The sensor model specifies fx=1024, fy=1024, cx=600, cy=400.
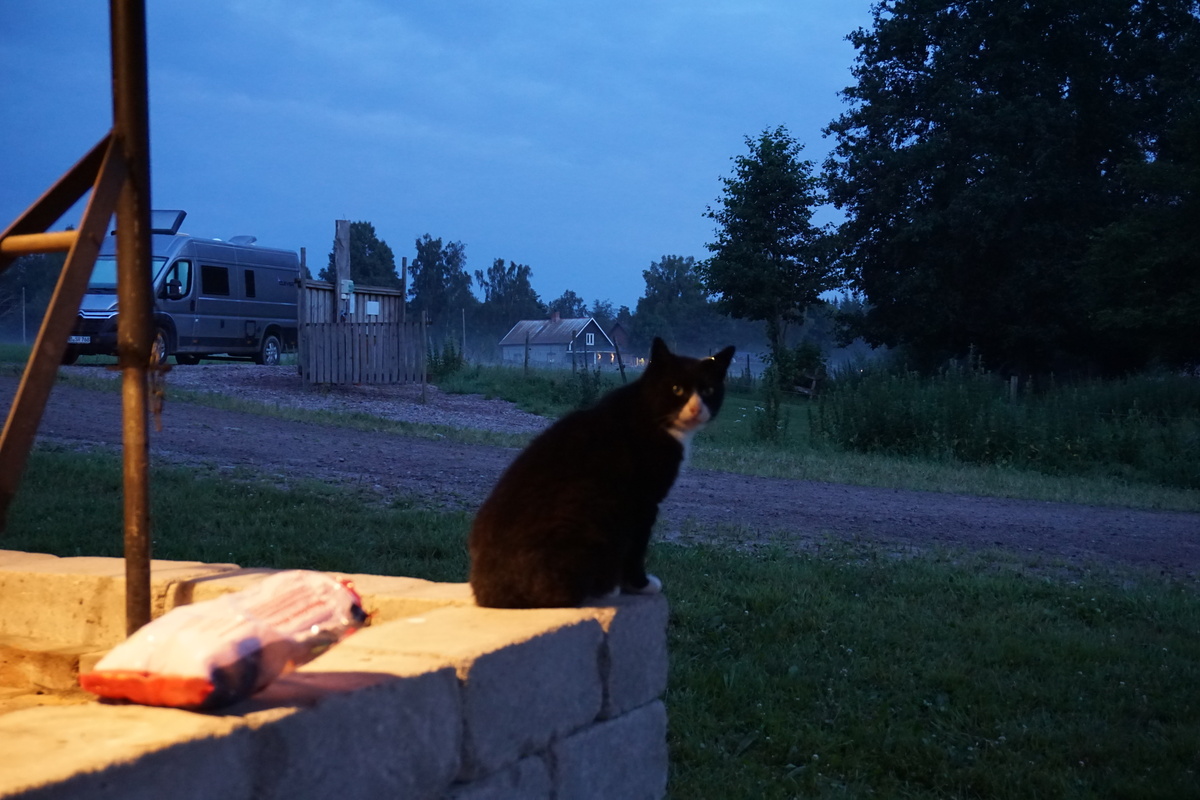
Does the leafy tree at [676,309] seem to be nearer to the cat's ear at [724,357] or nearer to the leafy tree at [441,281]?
the leafy tree at [441,281]

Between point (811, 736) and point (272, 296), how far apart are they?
1963 centimetres

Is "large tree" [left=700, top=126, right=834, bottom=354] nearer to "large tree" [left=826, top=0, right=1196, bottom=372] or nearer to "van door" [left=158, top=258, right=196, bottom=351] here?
"large tree" [left=826, top=0, right=1196, bottom=372]

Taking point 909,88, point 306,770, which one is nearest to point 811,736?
point 306,770

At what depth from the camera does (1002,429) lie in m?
14.3

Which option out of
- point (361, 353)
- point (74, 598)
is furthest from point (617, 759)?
point (361, 353)

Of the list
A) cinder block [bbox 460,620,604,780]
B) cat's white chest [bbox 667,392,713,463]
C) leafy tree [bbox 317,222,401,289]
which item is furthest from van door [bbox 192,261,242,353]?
leafy tree [bbox 317,222,401,289]

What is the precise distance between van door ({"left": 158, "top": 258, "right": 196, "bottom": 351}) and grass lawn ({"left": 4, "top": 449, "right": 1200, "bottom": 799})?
11.9 meters

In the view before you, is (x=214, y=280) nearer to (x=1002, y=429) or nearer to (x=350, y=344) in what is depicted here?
(x=350, y=344)

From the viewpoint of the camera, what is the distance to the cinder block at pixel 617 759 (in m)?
2.82

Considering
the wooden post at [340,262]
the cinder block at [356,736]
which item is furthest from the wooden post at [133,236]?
the wooden post at [340,262]

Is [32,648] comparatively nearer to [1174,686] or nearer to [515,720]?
[515,720]

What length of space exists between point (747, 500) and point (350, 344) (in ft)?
34.4

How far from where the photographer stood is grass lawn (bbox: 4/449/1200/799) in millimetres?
4141

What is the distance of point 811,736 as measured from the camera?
4352mm
